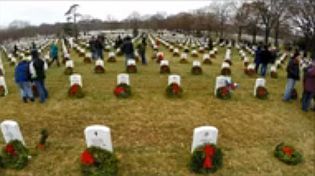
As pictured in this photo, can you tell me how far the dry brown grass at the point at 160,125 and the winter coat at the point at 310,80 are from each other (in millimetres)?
1031

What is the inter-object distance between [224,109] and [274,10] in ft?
114

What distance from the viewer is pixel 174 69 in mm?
18984

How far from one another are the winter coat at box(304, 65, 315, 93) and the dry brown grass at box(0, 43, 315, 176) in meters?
1.03

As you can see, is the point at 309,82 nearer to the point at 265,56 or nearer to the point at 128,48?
the point at 265,56

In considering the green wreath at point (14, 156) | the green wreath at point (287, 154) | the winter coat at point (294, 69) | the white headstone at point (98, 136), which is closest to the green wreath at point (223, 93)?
the winter coat at point (294, 69)

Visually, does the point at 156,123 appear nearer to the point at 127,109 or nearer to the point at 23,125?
the point at 127,109

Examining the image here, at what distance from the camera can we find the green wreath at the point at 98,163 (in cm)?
745

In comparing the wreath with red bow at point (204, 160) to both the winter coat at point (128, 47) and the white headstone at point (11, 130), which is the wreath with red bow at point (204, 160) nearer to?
the white headstone at point (11, 130)

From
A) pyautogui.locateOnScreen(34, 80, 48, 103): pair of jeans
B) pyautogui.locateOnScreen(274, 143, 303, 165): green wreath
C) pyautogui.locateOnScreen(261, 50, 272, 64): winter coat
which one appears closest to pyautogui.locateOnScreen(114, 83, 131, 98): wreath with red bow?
pyautogui.locateOnScreen(34, 80, 48, 103): pair of jeans

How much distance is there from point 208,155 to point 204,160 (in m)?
0.15

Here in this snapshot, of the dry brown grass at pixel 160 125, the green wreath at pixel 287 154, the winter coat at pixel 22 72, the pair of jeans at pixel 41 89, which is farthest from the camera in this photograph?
the pair of jeans at pixel 41 89

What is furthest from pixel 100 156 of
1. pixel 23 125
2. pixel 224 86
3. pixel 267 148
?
pixel 224 86

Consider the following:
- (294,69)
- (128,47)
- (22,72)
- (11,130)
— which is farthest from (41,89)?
(294,69)

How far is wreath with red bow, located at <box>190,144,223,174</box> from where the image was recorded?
7914 millimetres
